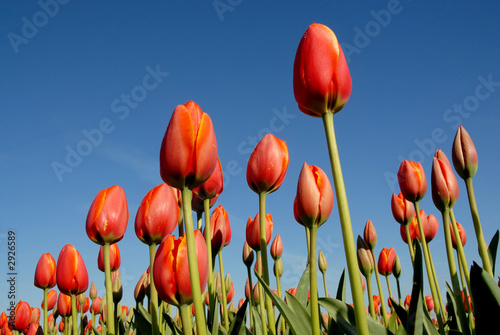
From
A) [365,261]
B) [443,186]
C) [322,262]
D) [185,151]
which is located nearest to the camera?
[185,151]

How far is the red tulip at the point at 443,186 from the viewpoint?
194 centimetres

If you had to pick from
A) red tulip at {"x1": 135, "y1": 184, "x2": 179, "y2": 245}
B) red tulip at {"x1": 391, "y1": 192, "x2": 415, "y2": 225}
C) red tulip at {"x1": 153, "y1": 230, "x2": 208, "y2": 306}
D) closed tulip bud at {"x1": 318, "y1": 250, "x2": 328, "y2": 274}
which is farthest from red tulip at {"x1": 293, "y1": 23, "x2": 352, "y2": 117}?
closed tulip bud at {"x1": 318, "y1": 250, "x2": 328, "y2": 274}

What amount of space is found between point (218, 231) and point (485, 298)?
1.53 metres

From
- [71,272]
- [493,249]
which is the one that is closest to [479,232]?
[493,249]

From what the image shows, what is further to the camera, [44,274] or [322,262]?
[322,262]

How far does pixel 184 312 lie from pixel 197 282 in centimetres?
20

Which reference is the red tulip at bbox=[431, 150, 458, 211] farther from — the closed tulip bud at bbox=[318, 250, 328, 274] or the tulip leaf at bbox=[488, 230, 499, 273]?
the closed tulip bud at bbox=[318, 250, 328, 274]

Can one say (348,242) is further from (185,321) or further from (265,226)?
(265,226)

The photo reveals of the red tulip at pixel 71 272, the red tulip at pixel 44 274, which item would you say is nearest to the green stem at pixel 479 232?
the red tulip at pixel 71 272

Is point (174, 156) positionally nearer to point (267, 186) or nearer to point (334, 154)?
point (334, 154)

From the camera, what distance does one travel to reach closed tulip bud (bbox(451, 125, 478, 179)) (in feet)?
6.90

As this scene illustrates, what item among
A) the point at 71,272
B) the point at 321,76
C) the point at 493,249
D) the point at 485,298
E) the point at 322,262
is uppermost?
the point at 321,76

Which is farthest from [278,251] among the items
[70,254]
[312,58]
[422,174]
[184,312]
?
[312,58]

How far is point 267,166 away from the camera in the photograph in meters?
1.82
